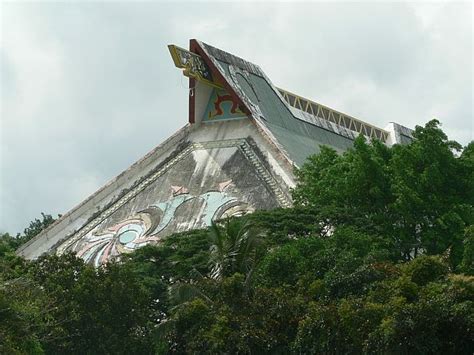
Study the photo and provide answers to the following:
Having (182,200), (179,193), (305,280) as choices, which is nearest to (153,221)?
(182,200)

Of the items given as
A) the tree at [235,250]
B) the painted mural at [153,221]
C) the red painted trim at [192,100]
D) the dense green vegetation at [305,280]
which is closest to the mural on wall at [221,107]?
the red painted trim at [192,100]

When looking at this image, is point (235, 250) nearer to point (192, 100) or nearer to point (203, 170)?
point (203, 170)

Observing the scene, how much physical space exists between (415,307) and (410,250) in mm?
9156

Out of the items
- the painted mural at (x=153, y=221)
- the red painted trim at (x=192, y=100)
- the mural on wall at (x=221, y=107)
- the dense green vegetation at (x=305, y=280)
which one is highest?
the red painted trim at (x=192, y=100)

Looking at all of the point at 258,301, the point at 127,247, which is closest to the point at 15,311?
the point at 258,301

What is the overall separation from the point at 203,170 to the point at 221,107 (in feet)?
8.83

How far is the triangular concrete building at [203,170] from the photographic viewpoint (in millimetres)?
38250

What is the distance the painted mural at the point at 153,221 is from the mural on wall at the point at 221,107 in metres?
3.14

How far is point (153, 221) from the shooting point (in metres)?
38.9

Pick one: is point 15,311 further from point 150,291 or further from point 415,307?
point 415,307

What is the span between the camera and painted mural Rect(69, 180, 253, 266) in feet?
124

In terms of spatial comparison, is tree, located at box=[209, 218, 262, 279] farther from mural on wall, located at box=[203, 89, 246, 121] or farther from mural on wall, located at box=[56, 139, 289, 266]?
mural on wall, located at box=[203, 89, 246, 121]

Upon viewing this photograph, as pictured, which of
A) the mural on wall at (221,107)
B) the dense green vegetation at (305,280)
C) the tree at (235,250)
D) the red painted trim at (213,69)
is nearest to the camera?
the dense green vegetation at (305,280)

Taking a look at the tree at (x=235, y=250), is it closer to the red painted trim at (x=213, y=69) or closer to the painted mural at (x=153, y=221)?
the painted mural at (x=153, y=221)
